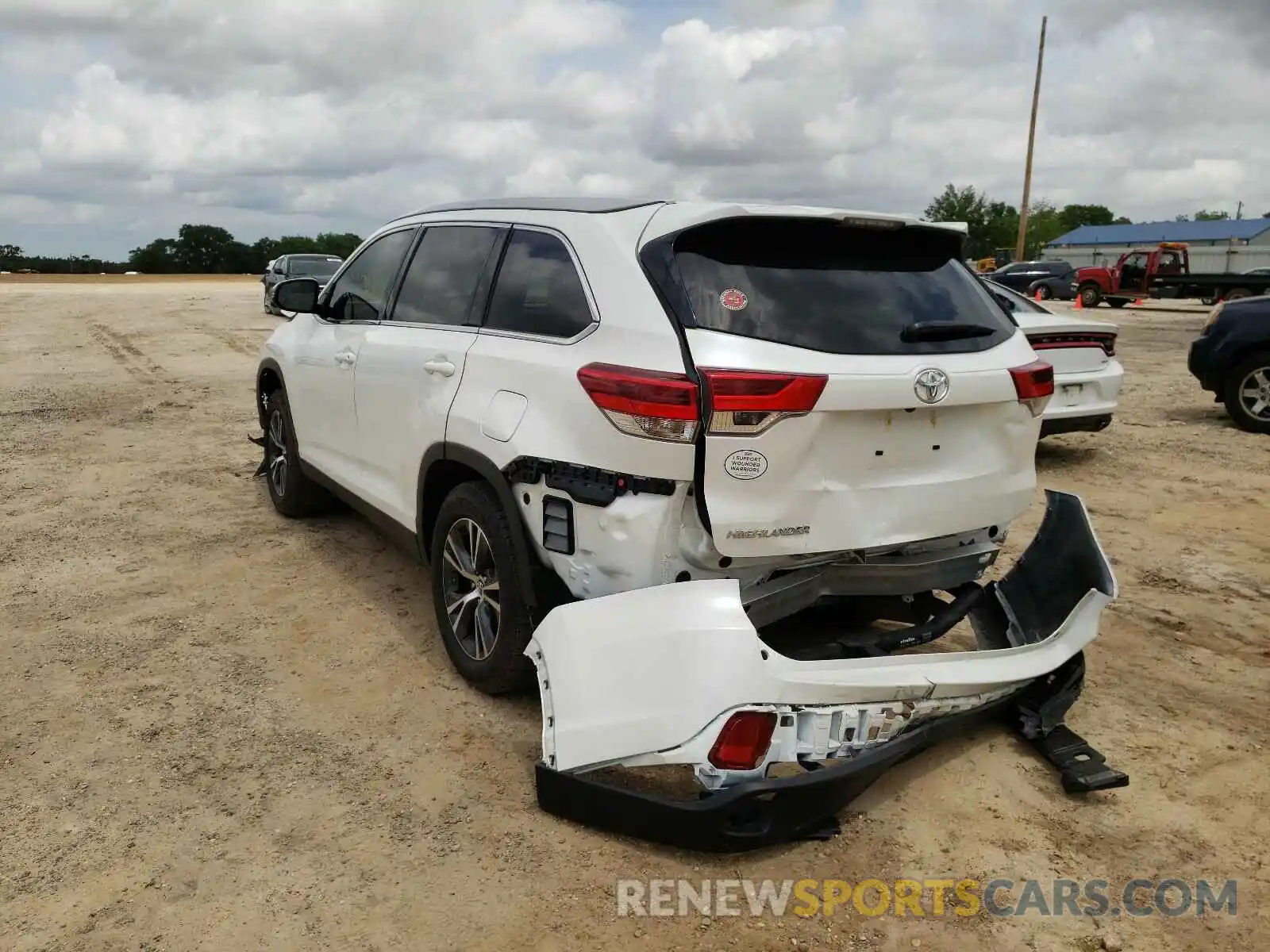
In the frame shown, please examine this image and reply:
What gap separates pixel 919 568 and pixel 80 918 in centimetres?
272

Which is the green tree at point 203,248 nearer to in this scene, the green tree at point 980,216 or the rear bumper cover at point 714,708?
the green tree at point 980,216

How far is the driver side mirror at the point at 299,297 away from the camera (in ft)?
17.1

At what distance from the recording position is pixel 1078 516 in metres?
3.85

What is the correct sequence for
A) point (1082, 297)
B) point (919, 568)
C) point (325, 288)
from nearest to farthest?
point (919, 568) < point (325, 288) < point (1082, 297)

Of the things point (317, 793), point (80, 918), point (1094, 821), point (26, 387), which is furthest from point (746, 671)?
point (26, 387)

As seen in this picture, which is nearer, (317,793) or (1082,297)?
(317,793)

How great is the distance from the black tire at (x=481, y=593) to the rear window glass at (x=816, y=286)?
1.05 meters

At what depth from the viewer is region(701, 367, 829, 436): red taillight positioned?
2822 mm

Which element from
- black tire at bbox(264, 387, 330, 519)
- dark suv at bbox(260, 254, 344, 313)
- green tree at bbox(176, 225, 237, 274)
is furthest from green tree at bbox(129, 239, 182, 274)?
black tire at bbox(264, 387, 330, 519)

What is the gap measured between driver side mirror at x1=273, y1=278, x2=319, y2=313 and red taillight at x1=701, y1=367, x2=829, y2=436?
3102 mm

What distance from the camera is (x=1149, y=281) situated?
99.4 feet

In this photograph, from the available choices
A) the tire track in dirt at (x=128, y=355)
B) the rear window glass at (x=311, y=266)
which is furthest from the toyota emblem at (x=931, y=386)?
the rear window glass at (x=311, y=266)

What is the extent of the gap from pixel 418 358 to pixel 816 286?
172cm

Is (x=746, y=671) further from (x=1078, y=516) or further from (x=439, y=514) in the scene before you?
(x=1078, y=516)
